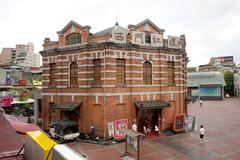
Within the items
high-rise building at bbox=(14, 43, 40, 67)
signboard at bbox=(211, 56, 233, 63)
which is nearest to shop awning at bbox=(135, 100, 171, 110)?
high-rise building at bbox=(14, 43, 40, 67)

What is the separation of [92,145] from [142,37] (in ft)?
43.2

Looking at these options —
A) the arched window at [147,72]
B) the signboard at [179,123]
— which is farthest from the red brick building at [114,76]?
the signboard at [179,123]

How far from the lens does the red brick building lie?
73.9ft

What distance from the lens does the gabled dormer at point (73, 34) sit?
2378 centimetres

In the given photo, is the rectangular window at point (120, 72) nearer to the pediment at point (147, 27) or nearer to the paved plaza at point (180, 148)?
the pediment at point (147, 27)

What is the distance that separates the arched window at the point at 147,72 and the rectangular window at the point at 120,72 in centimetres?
276

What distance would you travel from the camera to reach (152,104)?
76.3ft

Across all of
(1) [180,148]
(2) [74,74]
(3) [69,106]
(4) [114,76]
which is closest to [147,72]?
(4) [114,76]

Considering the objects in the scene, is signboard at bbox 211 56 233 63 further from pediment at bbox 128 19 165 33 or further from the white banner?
pediment at bbox 128 19 165 33

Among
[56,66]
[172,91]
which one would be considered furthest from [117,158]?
[56,66]

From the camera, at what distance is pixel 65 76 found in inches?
985

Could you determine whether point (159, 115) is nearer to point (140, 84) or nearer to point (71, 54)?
point (140, 84)

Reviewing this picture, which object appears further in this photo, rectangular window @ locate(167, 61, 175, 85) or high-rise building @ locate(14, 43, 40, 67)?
high-rise building @ locate(14, 43, 40, 67)

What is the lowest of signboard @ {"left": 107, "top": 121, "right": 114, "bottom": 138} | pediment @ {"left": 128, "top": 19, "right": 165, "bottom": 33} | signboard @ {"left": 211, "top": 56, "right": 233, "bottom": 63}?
signboard @ {"left": 107, "top": 121, "right": 114, "bottom": 138}
